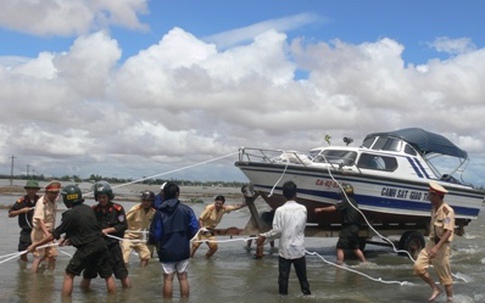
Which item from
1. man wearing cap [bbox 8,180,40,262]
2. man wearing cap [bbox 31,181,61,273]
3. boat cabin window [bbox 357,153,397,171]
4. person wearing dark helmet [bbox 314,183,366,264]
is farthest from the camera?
boat cabin window [bbox 357,153,397,171]

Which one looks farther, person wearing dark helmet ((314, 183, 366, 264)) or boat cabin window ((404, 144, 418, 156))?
boat cabin window ((404, 144, 418, 156))

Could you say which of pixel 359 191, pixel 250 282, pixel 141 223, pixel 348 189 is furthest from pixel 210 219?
pixel 359 191

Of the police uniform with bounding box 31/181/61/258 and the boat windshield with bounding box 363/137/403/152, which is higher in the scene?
the boat windshield with bounding box 363/137/403/152

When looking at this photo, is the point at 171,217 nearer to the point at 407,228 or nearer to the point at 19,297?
the point at 19,297

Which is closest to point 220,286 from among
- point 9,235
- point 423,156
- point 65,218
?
point 65,218

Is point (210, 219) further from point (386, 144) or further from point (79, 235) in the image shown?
point (386, 144)

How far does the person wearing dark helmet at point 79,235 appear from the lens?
767cm

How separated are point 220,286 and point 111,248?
78.5 inches

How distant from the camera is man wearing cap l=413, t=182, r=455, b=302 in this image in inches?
312

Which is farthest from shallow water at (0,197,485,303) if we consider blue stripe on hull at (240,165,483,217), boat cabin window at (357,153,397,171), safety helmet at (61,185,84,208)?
boat cabin window at (357,153,397,171)

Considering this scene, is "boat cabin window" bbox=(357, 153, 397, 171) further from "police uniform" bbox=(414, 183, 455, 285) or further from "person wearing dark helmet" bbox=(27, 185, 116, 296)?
"person wearing dark helmet" bbox=(27, 185, 116, 296)

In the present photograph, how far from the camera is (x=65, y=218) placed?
761cm

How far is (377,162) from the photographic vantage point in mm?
13453

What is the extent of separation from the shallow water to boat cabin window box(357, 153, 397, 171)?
7.04ft
